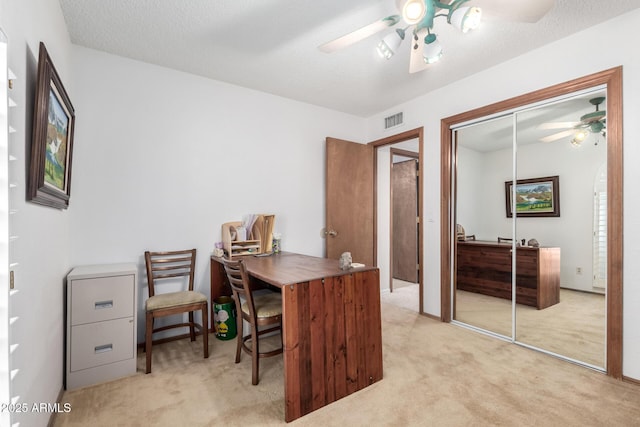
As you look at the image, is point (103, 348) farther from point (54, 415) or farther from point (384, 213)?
point (384, 213)

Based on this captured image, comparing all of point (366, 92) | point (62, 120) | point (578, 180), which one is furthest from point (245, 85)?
point (578, 180)

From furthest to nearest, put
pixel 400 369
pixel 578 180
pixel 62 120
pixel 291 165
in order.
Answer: pixel 291 165 → pixel 578 180 → pixel 400 369 → pixel 62 120

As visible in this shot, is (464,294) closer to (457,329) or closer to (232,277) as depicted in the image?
(457,329)

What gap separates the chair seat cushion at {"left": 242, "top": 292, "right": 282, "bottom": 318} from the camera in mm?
2104

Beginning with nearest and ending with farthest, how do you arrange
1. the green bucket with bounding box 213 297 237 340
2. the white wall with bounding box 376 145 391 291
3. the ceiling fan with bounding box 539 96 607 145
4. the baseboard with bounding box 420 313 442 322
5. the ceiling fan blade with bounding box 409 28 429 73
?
the ceiling fan blade with bounding box 409 28 429 73 → the ceiling fan with bounding box 539 96 607 145 → the green bucket with bounding box 213 297 237 340 → the baseboard with bounding box 420 313 442 322 → the white wall with bounding box 376 145 391 291

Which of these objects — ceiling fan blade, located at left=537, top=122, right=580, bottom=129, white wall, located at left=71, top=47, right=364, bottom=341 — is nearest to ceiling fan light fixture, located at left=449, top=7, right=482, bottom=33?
ceiling fan blade, located at left=537, top=122, right=580, bottom=129

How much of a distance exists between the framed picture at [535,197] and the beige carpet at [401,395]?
1.21 m

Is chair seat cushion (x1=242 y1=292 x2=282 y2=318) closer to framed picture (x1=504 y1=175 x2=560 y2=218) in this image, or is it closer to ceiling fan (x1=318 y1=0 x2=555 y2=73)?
ceiling fan (x1=318 y1=0 x2=555 y2=73)

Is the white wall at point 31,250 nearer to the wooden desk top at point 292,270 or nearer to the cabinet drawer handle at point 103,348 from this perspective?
the cabinet drawer handle at point 103,348

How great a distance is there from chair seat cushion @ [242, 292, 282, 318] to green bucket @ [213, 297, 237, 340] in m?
0.63

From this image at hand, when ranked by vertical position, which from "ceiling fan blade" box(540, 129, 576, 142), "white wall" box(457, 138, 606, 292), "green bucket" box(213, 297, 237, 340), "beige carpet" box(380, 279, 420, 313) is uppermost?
"ceiling fan blade" box(540, 129, 576, 142)

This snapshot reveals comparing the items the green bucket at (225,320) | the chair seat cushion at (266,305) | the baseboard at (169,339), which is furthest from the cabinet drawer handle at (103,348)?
the chair seat cushion at (266,305)

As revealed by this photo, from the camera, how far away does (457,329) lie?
3070 mm

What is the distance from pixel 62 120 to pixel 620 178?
3.73 m
